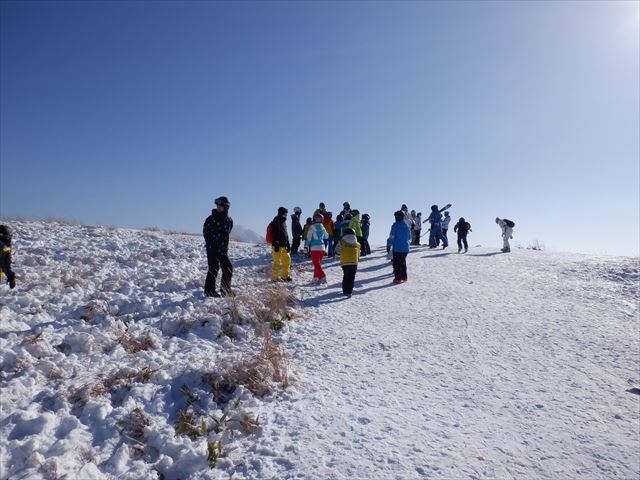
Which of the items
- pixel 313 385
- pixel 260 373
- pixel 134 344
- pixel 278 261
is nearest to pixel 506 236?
pixel 278 261

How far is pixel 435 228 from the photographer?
19344 millimetres

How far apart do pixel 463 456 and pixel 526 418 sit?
1.14 m

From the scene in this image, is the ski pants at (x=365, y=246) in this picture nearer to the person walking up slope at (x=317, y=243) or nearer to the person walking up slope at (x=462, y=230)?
the person walking up slope at (x=462, y=230)

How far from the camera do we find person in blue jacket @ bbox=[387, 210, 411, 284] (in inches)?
431

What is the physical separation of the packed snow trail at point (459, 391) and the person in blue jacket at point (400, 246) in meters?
1.85

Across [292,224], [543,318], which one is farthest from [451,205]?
[543,318]

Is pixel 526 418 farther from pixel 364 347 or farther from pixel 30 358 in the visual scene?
pixel 30 358

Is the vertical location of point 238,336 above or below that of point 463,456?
above

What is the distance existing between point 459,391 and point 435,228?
51.3 feet

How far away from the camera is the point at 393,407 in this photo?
13.6 ft

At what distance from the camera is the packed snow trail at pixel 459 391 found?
3.32 metres

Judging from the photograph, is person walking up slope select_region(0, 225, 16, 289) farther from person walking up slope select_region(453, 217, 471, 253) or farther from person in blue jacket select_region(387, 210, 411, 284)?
person walking up slope select_region(453, 217, 471, 253)

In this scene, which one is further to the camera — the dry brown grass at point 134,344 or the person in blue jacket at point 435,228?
the person in blue jacket at point 435,228

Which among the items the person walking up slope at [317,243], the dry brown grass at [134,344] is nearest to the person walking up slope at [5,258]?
the dry brown grass at [134,344]
